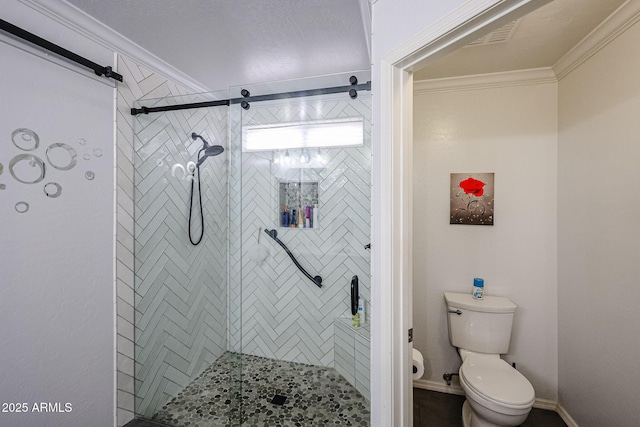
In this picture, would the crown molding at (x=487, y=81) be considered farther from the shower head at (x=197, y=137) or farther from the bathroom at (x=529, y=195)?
the shower head at (x=197, y=137)

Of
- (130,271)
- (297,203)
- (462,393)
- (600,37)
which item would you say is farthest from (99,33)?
(462,393)

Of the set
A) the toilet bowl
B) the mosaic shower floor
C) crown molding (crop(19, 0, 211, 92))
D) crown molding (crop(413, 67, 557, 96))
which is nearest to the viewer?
crown molding (crop(19, 0, 211, 92))

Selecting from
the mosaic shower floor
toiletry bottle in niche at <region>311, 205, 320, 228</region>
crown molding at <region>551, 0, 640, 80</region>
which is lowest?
the mosaic shower floor

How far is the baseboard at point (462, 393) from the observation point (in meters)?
1.82

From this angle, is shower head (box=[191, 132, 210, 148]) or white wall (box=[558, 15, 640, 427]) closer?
white wall (box=[558, 15, 640, 427])

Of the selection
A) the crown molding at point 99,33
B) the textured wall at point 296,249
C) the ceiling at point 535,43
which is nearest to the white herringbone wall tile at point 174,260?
the crown molding at point 99,33

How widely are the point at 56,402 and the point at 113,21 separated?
6.60 feet

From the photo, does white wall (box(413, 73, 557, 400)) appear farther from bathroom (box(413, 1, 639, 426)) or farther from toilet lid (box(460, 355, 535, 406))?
toilet lid (box(460, 355, 535, 406))

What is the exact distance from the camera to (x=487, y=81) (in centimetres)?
200

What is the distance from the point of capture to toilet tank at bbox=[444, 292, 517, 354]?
1877 mm

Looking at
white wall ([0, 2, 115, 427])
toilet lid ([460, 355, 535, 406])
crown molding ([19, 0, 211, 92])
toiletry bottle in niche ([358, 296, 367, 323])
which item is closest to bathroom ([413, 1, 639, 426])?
toilet lid ([460, 355, 535, 406])

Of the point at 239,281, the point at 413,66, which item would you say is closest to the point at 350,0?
the point at 413,66

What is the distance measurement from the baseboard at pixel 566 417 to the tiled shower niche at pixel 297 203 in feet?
6.85

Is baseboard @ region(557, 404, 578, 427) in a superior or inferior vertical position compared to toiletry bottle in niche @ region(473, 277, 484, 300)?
inferior
